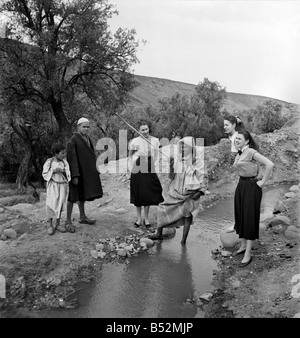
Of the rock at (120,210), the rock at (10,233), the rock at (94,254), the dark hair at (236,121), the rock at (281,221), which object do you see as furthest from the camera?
the rock at (120,210)

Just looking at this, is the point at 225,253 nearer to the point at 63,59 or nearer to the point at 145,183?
the point at 145,183

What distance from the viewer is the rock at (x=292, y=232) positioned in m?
5.68

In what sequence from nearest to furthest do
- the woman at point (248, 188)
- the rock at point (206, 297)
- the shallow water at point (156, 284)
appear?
the shallow water at point (156, 284) → the rock at point (206, 297) → the woman at point (248, 188)

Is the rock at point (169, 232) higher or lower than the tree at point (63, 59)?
lower

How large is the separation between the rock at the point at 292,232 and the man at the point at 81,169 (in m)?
3.18

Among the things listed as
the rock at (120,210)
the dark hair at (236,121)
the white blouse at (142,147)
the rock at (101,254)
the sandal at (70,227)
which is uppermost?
the dark hair at (236,121)

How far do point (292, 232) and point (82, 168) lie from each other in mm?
3606

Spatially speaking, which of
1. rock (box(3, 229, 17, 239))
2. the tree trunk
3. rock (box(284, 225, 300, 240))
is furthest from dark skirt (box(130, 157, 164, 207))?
the tree trunk

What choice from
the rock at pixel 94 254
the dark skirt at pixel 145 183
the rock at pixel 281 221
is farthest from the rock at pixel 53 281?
the rock at pixel 281 221

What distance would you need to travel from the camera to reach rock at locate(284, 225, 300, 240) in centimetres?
568

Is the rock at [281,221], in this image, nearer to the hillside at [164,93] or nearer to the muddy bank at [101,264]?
the muddy bank at [101,264]

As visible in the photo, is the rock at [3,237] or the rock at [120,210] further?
the rock at [120,210]

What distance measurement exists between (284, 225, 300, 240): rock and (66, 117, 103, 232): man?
3183 millimetres

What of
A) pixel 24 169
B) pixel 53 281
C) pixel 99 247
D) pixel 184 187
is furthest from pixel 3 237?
pixel 24 169
